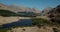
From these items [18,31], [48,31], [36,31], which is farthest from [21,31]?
[48,31]

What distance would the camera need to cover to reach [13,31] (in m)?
38.9

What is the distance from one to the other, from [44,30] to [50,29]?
7.50 ft

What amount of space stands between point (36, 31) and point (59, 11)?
34.6 meters

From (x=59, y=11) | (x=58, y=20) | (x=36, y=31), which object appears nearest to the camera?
(x=36, y=31)

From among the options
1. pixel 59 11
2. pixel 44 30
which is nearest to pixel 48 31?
pixel 44 30

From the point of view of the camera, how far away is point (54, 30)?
126 ft

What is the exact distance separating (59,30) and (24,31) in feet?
35.8

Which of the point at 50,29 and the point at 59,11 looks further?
the point at 59,11

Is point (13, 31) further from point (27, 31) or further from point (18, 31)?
point (27, 31)

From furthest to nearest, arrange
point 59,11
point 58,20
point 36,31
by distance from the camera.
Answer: point 59,11
point 58,20
point 36,31

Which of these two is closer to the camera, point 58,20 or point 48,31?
point 48,31

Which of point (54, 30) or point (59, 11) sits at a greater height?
point (59, 11)

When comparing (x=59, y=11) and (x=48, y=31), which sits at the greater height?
(x=59, y=11)

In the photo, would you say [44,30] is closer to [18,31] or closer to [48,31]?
[48,31]
